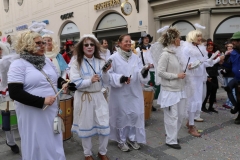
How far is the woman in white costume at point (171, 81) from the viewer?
371 centimetres

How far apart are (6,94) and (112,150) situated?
71.2 inches

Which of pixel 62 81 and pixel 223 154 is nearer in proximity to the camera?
pixel 62 81

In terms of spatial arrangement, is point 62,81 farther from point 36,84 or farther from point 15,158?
point 15,158

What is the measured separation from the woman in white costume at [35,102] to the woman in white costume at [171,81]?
187 cm

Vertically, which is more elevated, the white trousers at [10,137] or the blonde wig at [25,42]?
the blonde wig at [25,42]

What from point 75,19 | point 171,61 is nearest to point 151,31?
point 75,19

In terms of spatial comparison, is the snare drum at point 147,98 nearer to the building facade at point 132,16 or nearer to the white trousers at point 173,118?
the white trousers at point 173,118

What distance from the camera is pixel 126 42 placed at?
3639 millimetres

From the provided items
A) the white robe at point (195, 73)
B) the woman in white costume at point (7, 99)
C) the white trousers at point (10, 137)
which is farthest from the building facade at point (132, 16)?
the white robe at point (195, 73)

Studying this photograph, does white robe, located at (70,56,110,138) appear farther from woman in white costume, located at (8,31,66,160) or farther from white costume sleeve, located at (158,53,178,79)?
white costume sleeve, located at (158,53,178,79)

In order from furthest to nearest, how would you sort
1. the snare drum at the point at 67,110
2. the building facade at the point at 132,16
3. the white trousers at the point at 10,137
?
the building facade at the point at 132,16 < the white trousers at the point at 10,137 < the snare drum at the point at 67,110

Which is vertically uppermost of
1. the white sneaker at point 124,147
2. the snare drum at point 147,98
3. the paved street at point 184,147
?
the snare drum at point 147,98

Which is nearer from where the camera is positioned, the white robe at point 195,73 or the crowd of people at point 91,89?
the crowd of people at point 91,89

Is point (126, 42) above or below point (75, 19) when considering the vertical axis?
below
